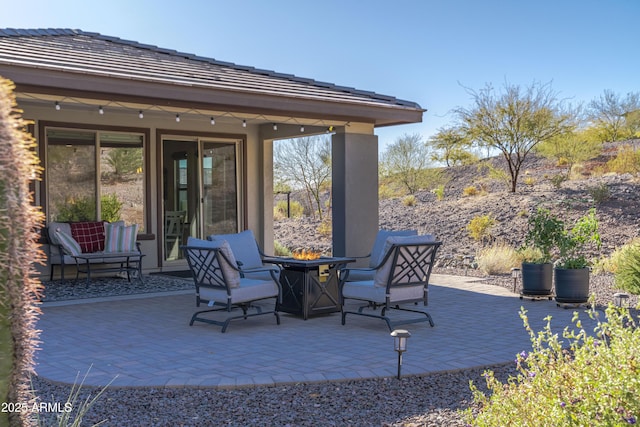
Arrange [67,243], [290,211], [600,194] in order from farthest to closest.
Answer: [290,211]
[600,194]
[67,243]

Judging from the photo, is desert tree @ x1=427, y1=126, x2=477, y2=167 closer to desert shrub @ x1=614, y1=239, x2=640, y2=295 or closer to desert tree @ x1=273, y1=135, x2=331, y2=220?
desert tree @ x1=273, y1=135, x2=331, y2=220

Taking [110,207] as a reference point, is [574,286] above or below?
below

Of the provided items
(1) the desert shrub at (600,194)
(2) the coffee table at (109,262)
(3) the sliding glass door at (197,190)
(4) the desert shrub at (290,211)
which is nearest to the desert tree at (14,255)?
(2) the coffee table at (109,262)

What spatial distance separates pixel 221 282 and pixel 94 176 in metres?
5.23

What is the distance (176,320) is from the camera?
24.6ft

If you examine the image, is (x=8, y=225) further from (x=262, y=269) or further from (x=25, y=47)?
(x=25, y=47)

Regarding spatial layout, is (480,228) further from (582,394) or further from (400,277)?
(582,394)

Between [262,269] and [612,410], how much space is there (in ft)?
19.6

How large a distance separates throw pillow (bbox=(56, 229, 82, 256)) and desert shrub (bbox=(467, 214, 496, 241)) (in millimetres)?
9326

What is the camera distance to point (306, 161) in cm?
2366

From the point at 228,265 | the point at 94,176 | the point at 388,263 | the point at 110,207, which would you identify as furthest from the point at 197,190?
the point at 388,263

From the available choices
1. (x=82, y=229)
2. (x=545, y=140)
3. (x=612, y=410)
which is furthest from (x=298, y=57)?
(x=612, y=410)

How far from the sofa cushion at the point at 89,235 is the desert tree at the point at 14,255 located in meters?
8.68

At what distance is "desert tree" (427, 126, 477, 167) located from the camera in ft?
66.8
